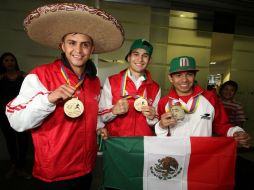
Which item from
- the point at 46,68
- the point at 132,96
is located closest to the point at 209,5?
the point at 132,96

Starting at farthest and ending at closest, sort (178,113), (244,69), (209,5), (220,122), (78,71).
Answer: (244,69) < (209,5) < (220,122) < (178,113) < (78,71)

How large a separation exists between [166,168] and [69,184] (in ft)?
2.73

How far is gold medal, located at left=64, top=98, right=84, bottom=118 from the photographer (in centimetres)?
161

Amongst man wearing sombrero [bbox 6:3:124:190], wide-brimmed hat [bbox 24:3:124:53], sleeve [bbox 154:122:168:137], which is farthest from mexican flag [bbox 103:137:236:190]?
wide-brimmed hat [bbox 24:3:124:53]

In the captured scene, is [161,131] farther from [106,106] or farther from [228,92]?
[228,92]

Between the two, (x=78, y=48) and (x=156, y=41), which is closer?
(x=78, y=48)

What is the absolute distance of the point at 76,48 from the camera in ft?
5.59

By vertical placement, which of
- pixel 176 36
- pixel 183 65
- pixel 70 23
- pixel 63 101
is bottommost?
pixel 63 101

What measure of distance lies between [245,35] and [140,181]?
207 inches

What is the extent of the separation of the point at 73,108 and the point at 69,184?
1.98ft

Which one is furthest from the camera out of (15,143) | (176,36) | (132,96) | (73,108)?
(176,36)

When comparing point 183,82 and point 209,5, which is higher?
point 209,5

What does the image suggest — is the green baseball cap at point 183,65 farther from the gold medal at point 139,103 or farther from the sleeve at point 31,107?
the sleeve at point 31,107

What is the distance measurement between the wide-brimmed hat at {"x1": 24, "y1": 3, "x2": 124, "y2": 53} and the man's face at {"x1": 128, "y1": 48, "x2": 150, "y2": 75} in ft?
1.53
